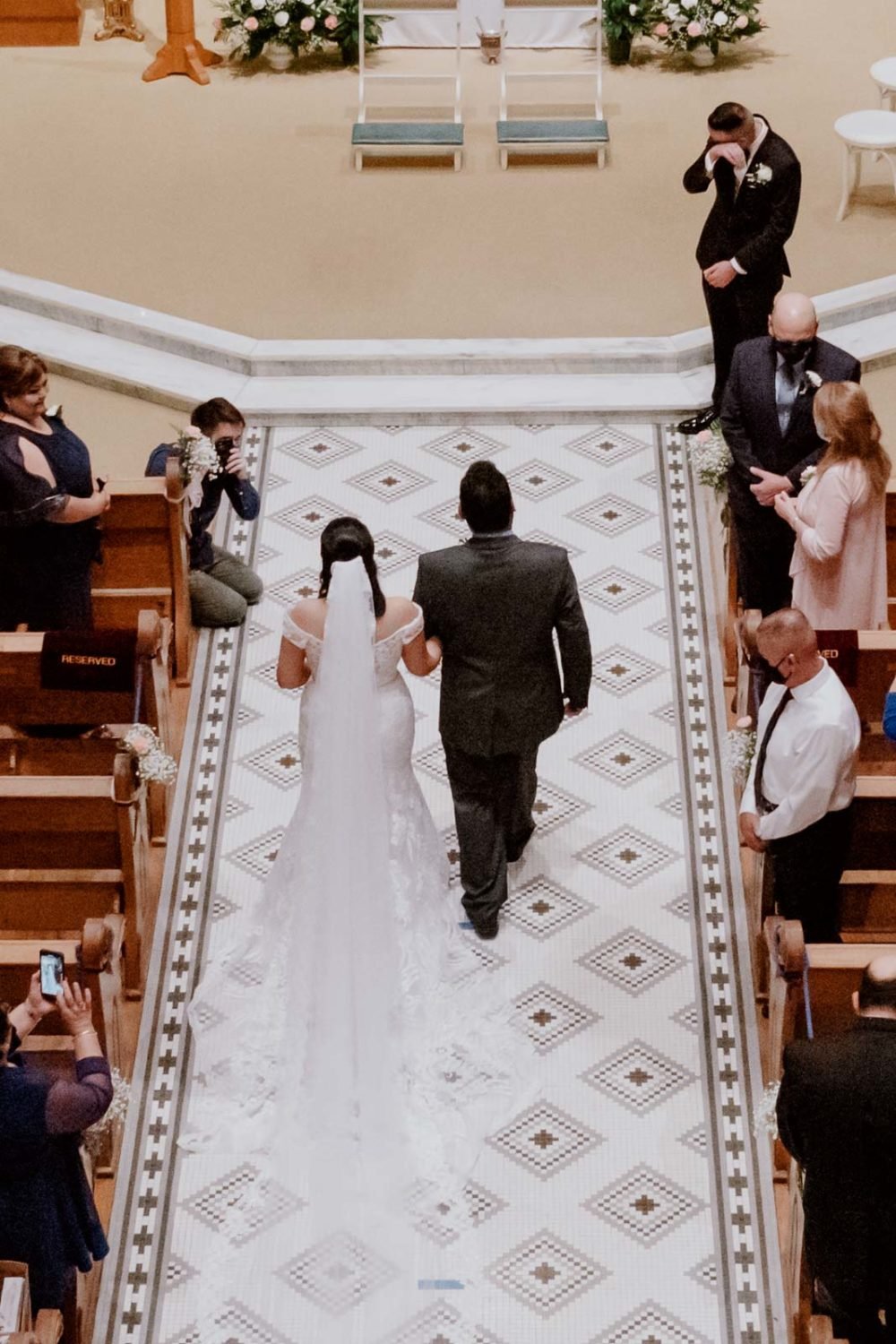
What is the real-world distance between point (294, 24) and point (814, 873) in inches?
346

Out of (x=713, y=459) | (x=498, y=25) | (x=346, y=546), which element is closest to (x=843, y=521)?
(x=713, y=459)

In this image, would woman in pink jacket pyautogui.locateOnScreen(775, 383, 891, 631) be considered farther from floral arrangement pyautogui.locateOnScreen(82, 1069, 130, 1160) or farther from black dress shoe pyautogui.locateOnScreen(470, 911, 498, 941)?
floral arrangement pyautogui.locateOnScreen(82, 1069, 130, 1160)

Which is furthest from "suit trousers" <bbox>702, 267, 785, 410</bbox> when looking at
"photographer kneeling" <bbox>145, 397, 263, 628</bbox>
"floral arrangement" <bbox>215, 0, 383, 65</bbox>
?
"floral arrangement" <bbox>215, 0, 383, 65</bbox>

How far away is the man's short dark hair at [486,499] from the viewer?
250 inches

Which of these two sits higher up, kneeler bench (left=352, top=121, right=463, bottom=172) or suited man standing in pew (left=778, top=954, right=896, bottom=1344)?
kneeler bench (left=352, top=121, right=463, bottom=172)

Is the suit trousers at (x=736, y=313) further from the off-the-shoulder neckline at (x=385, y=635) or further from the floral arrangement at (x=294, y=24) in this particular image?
the floral arrangement at (x=294, y=24)

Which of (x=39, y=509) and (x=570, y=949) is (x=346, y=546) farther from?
(x=570, y=949)

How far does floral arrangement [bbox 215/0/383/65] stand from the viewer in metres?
13.4

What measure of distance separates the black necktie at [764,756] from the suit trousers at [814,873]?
127mm

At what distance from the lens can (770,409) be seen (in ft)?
25.6

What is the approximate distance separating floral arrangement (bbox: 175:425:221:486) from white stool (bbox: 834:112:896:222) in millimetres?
5113

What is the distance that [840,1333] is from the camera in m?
5.22

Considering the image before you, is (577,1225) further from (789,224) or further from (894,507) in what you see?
(789,224)

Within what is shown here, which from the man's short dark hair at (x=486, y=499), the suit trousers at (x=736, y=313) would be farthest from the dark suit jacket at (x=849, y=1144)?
the suit trousers at (x=736, y=313)
